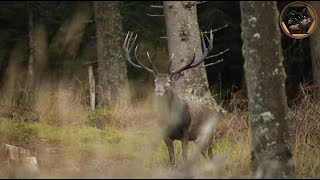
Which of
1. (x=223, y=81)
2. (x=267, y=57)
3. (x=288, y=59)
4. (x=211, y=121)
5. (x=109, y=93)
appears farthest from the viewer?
(x=223, y=81)

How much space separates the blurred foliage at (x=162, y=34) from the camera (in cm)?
1808

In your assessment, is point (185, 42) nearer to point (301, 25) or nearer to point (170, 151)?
point (301, 25)

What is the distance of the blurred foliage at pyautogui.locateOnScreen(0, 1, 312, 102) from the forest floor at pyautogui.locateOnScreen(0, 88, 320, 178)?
5.19 meters

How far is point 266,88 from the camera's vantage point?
7562 mm

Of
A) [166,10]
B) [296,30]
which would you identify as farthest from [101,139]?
[296,30]

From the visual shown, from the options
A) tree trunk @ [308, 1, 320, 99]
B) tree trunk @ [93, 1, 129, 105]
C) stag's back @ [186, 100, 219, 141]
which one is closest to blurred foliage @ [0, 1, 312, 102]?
tree trunk @ [93, 1, 129, 105]

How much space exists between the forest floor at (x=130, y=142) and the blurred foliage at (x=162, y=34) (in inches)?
204

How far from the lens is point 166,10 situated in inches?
508

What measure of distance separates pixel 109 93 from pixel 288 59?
5.44 meters

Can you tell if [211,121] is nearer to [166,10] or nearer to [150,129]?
[150,129]

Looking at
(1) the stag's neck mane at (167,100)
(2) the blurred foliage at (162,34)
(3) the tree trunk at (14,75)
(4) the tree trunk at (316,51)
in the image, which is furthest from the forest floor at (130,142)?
(2) the blurred foliage at (162,34)

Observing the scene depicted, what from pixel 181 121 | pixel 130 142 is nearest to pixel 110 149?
pixel 130 142

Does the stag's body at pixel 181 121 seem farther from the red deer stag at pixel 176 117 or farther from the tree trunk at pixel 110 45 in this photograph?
the tree trunk at pixel 110 45

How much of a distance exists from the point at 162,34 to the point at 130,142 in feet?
24.5
